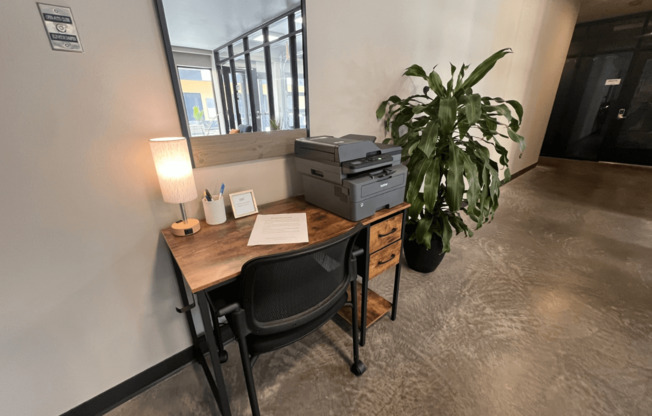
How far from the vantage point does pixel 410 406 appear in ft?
4.12

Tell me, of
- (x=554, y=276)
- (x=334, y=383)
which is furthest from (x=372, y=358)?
(x=554, y=276)

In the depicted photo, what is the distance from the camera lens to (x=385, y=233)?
1499 mm

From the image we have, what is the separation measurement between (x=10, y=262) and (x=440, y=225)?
93.6 inches

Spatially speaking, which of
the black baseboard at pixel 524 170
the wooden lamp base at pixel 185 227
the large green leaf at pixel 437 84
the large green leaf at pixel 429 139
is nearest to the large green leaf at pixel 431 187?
the large green leaf at pixel 429 139

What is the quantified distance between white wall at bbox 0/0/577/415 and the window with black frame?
0.40 ft

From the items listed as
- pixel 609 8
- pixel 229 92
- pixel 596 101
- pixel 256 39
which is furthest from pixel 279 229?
pixel 596 101

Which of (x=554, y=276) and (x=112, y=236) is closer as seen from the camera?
(x=112, y=236)

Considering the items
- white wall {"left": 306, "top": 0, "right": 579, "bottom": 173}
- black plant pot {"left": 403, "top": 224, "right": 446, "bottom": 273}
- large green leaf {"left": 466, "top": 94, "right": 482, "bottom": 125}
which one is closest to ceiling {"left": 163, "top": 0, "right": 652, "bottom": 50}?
white wall {"left": 306, "top": 0, "right": 579, "bottom": 173}

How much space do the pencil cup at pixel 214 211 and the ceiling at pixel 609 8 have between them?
7193mm

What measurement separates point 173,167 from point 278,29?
3.22ft

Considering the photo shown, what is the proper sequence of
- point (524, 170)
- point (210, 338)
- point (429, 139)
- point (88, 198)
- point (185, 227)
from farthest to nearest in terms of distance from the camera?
point (524, 170)
point (429, 139)
point (185, 227)
point (88, 198)
point (210, 338)

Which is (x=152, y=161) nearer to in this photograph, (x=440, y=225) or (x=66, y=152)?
(x=66, y=152)

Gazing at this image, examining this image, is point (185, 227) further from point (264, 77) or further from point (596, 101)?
point (596, 101)

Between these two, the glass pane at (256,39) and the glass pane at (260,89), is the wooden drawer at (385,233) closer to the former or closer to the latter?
the glass pane at (260,89)
